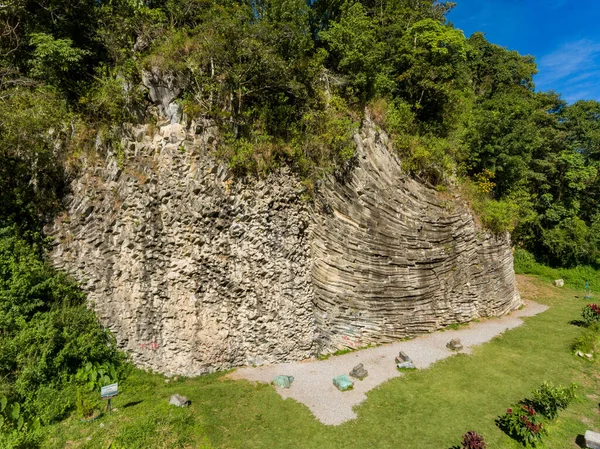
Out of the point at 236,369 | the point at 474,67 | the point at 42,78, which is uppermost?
the point at 474,67

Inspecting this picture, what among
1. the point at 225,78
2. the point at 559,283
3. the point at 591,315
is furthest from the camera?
the point at 559,283

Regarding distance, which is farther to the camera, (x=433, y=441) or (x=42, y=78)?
(x=42, y=78)

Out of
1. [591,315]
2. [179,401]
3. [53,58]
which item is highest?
[53,58]

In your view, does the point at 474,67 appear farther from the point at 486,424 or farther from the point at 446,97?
the point at 486,424

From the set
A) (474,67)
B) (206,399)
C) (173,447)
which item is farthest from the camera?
(474,67)

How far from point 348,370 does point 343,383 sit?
972mm

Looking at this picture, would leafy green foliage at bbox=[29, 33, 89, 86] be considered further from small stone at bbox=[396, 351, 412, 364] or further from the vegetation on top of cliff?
small stone at bbox=[396, 351, 412, 364]

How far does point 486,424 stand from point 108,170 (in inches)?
479

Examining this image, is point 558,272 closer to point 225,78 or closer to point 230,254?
point 230,254

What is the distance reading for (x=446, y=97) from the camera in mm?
14883

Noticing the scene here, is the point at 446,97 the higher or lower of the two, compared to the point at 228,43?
higher

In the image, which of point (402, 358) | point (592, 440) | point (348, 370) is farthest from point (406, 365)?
point (592, 440)

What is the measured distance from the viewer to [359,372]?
8.89 meters

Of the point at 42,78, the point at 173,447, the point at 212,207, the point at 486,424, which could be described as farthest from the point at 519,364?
the point at 42,78
